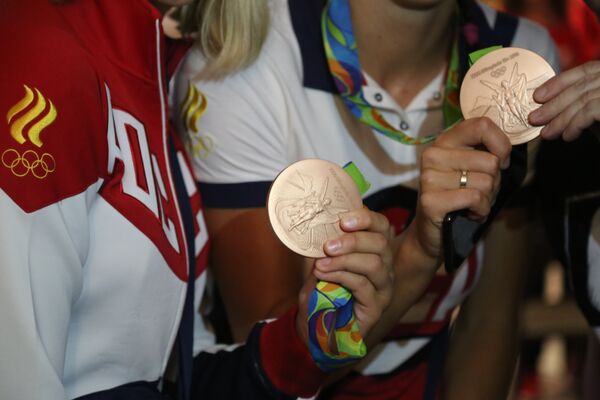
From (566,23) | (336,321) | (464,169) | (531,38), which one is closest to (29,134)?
(336,321)

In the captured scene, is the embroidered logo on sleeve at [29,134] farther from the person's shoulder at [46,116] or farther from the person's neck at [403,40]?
the person's neck at [403,40]

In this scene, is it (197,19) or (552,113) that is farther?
(197,19)

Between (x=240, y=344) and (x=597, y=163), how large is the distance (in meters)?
0.65

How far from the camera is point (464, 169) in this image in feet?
4.22

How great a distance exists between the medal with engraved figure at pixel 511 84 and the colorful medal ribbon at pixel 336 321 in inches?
8.4

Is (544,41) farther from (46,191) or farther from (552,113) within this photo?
(46,191)

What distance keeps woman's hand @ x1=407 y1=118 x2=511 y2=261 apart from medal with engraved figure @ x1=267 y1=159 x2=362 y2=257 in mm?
159

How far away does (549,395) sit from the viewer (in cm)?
206

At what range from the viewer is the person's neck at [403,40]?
1618 millimetres

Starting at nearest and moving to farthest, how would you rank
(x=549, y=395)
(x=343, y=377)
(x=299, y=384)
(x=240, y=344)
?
(x=299, y=384) < (x=240, y=344) < (x=343, y=377) < (x=549, y=395)

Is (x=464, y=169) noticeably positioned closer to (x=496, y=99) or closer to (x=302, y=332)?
(x=496, y=99)

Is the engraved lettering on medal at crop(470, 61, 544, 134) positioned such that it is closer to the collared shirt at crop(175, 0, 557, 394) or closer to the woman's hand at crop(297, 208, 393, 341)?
the woman's hand at crop(297, 208, 393, 341)

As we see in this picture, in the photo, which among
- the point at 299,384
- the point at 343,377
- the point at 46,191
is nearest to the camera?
the point at 46,191

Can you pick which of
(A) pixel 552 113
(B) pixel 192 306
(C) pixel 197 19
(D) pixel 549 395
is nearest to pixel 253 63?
(C) pixel 197 19
